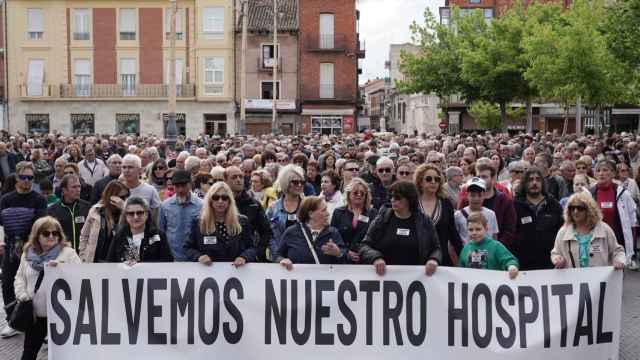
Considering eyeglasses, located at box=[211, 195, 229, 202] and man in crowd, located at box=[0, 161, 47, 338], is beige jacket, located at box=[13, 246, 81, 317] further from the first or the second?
eyeglasses, located at box=[211, 195, 229, 202]

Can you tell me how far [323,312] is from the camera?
738cm

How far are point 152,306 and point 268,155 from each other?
8523mm

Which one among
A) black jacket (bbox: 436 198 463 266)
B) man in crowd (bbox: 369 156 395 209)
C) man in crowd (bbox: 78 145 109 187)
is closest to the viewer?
black jacket (bbox: 436 198 463 266)

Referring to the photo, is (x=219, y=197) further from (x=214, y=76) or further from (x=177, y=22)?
(x=177, y=22)

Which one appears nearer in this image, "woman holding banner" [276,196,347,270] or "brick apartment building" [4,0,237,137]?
"woman holding banner" [276,196,347,270]

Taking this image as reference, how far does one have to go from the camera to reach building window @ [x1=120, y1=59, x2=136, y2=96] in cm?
5434

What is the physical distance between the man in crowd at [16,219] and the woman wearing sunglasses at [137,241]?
1.26 meters

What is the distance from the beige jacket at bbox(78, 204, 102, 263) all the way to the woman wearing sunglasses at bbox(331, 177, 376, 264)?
2.32 m

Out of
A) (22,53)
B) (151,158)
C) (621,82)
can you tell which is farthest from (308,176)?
(22,53)

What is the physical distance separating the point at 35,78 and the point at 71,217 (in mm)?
47938

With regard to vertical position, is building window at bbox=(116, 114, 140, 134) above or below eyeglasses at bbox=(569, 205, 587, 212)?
above

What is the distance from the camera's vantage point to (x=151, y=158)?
15.6 metres

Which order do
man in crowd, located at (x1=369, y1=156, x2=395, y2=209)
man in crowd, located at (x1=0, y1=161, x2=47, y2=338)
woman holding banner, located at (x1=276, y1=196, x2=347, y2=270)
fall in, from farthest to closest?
1. man in crowd, located at (x1=369, y1=156, x2=395, y2=209)
2. man in crowd, located at (x1=0, y1=161, x2=47, y2=338)
3. woman holding banner, located at (x1=276, y1=196, x2=347, y2=270)

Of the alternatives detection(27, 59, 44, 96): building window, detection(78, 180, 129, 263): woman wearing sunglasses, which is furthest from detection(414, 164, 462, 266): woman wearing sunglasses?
detection(27, 59, 44, 96): building window
